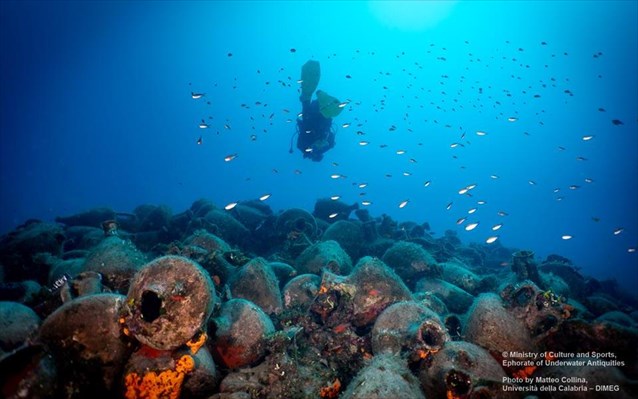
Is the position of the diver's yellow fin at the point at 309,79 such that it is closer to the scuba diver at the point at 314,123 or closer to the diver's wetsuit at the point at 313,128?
the scuba diver at the point at 314,123

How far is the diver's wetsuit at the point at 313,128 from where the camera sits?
68.0 feet

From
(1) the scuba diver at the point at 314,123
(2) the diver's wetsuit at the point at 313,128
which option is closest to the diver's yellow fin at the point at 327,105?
(1) the scuba diver at the point at 314,123

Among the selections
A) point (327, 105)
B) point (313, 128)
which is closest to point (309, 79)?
point (327, 105)

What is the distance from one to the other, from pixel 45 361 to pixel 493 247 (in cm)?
2783

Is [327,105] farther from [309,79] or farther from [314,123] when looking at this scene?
[309,79]

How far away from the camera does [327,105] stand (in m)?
19.8

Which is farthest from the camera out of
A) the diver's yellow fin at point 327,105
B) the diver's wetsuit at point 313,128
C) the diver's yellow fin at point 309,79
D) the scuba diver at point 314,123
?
the diver's yellow fin at point 309,79

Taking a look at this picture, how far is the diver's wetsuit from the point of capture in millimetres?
→ 20734

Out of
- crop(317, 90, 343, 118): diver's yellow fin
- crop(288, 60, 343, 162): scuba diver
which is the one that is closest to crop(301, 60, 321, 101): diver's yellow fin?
crop(288, 60, 343, 162): scuba diver

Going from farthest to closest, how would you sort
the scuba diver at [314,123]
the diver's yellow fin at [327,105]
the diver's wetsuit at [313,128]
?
1. the diver's wetsuit at [313,128]
2. the scuba diver at [314,123]
3. the diver's yellow fin at [327,105]

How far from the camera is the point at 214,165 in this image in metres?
189

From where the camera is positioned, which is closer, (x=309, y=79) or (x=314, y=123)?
(x=314, y=123)

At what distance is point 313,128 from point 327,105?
1838 millimetres

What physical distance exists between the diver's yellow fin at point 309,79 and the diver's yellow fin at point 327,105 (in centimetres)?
105
